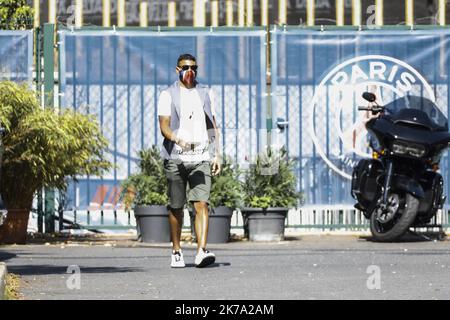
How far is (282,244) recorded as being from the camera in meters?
15.5

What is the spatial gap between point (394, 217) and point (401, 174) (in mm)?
476

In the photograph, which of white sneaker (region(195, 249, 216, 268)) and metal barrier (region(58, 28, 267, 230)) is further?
metal barrier (region(58, 28, 267, 230))

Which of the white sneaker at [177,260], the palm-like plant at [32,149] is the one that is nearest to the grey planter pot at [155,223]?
the palm-like plant at [32,149]

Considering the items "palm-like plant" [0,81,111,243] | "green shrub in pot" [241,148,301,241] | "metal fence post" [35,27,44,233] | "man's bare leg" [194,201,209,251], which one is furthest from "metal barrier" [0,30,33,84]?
"man's bare leg" [194,201,209,251]

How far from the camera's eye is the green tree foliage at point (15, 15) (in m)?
17.4

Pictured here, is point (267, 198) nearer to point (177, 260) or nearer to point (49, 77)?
point (49, 77)

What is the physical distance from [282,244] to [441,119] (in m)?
2.93

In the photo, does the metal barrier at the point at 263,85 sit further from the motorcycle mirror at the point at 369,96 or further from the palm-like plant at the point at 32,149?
the palm-like plant at the point at 32,149

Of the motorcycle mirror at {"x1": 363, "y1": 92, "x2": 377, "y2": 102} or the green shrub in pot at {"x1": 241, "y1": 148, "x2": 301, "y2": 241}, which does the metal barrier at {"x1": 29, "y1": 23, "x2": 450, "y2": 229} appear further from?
the motorcycle mirror at {"x1": 363, "y1": 92, "x2": 377, "y2": 102}

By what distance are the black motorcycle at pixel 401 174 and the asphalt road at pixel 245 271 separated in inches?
11.8

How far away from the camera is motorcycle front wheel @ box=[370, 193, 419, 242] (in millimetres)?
15148

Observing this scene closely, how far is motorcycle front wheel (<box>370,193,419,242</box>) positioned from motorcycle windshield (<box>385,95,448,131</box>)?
1.96 m
